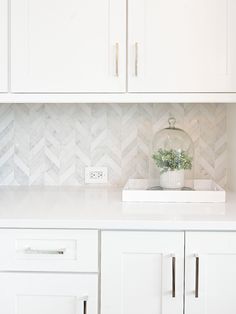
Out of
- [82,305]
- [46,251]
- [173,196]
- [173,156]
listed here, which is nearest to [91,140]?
[173,156]

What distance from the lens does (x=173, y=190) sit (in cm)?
201

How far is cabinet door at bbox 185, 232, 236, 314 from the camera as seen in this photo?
65.0 inches

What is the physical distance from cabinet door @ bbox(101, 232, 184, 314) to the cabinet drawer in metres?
0.07

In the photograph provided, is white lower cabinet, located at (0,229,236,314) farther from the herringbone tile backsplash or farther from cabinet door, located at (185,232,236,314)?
the herringbone tile backsplash

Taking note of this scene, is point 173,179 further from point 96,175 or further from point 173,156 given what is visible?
point 96,175
